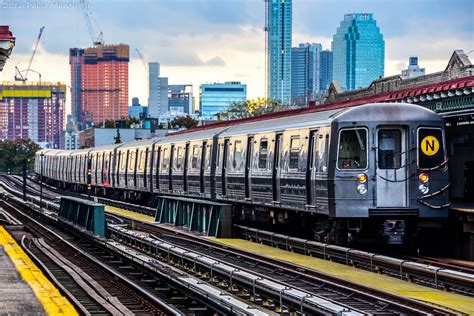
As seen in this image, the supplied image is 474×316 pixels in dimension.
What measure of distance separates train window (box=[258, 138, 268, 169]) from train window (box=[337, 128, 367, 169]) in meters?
5.34

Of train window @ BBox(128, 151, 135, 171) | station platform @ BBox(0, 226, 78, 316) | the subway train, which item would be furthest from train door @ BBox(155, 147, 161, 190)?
station platform @ BBox(0, 226, 78, 316)

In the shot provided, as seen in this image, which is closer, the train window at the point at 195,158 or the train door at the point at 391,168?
the train door at the point at 391,168

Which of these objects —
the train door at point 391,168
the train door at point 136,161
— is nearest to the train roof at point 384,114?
the train door at point 391,168

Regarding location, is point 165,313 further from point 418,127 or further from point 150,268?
point 418,127

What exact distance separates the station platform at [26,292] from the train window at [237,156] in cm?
845

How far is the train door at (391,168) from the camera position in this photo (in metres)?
22.4

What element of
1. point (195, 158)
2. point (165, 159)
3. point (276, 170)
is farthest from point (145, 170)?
point (276, 170)

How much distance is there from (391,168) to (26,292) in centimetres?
855

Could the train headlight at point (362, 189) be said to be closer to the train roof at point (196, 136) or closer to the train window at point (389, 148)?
the train window at point (389, 148)

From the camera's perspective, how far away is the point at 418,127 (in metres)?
22.5

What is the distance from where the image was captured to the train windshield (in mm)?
22531

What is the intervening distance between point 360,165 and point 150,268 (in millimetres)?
4893

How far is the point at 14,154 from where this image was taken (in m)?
182

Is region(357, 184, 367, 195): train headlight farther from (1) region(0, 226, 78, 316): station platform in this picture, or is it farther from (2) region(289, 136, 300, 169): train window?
(1) region(0, 226, 78, 316): station platform
